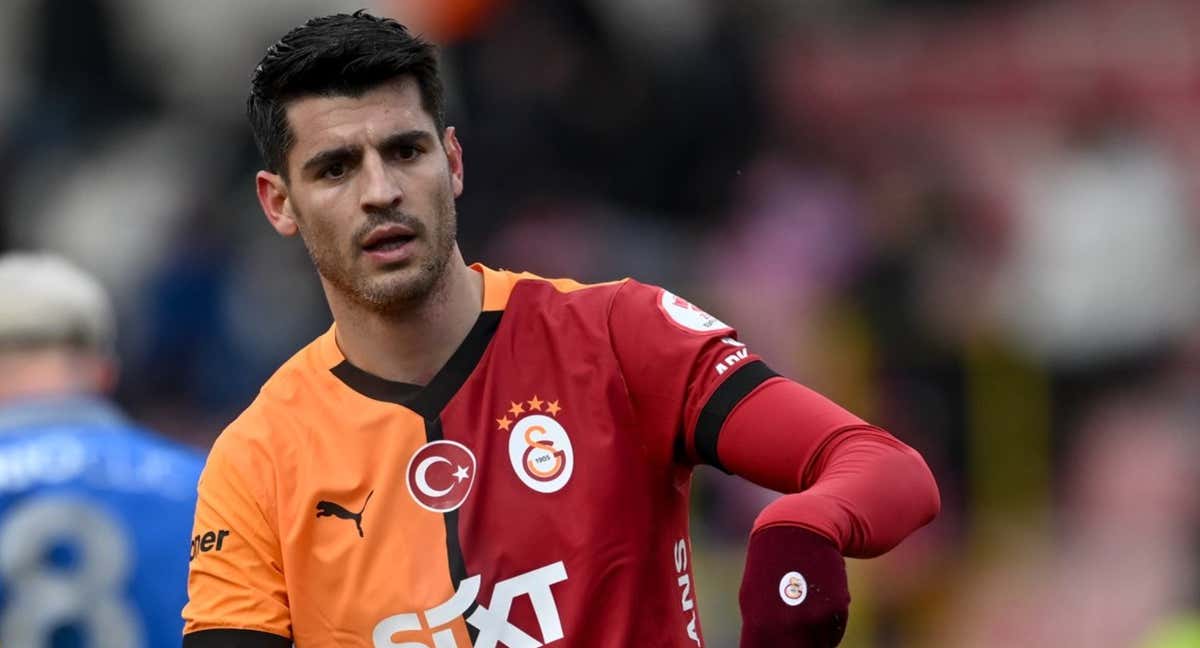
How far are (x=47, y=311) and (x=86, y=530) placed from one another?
60 cm

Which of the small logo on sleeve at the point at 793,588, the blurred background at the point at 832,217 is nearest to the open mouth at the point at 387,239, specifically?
the small logo on sleeve at the point at 793,588

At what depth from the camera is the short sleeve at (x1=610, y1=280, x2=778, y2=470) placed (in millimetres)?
3418

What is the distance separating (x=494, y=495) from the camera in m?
3.54

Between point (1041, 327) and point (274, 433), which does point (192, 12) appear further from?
point (274, 433)

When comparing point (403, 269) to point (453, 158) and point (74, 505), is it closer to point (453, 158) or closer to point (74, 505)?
point (453, 158)

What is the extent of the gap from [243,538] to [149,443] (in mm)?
1585

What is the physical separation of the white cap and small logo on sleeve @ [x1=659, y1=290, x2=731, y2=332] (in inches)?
84.2

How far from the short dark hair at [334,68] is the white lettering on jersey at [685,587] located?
904mm

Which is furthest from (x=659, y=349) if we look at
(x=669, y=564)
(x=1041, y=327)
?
(x=1041, y=327)

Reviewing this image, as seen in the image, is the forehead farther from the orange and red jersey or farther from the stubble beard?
the orange and red jersey

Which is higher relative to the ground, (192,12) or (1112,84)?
(192,12)

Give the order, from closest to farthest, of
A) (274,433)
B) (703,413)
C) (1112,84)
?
(703,413)
(274,433)
(1112,84)

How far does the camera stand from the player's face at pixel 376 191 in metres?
3.59

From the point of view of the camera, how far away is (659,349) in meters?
3.50
